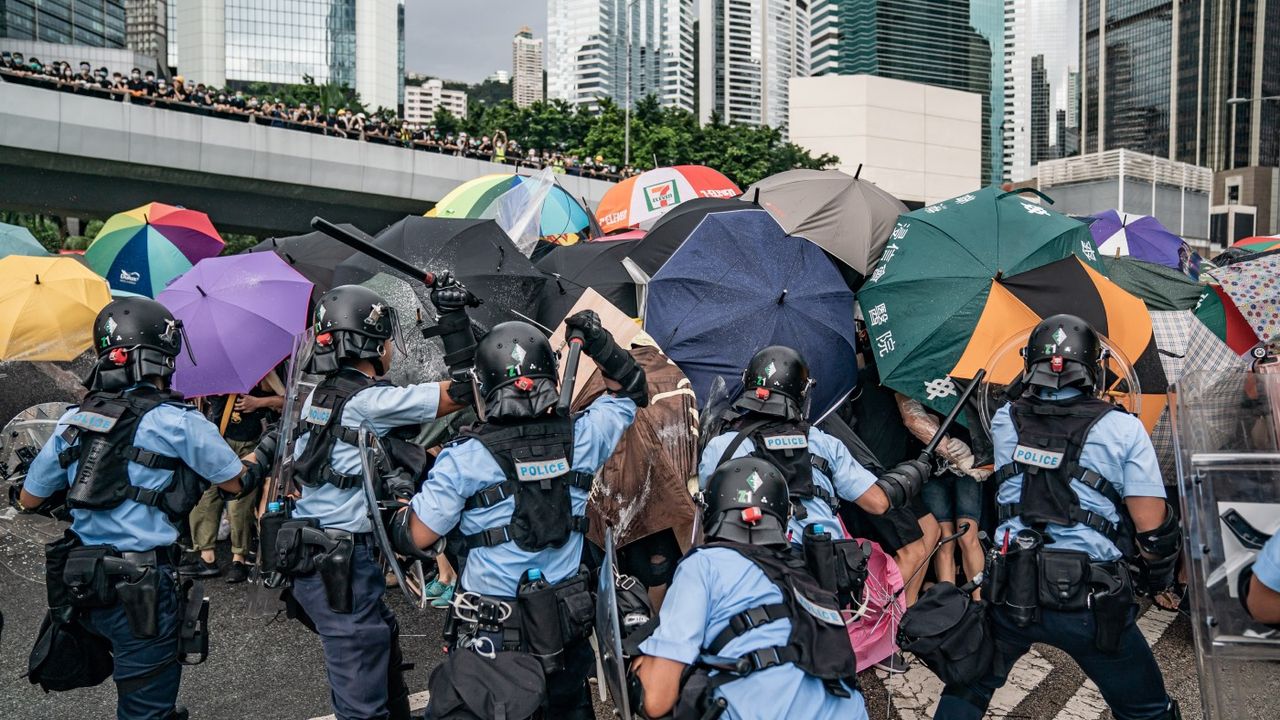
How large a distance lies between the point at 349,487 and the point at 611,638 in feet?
5.79

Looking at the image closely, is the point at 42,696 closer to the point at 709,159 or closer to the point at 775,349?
the point at 775,349

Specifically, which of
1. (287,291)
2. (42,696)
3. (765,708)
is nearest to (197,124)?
(287,291)

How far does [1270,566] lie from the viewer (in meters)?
2.68

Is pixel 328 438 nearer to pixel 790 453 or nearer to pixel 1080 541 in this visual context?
pixel 790 453

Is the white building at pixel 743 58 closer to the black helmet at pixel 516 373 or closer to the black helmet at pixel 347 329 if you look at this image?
the black helmet at pixel 347 329

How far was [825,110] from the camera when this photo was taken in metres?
85.4

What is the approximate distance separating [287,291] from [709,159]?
37.8m

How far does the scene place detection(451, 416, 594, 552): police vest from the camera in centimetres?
379

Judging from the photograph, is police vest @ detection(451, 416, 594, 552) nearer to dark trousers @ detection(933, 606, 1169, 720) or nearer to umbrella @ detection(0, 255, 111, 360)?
dark trousers @ detection(933, 606, 1169, 720)

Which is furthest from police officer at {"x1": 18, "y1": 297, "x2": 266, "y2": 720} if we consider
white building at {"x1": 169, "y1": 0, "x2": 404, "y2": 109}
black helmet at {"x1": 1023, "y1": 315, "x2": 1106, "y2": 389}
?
white building at {"x1": 169, "y1": 0, "x2": 404, "y2": 109}

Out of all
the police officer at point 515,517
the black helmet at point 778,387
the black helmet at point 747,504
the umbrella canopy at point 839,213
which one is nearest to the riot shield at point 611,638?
the police officer at point 515,517

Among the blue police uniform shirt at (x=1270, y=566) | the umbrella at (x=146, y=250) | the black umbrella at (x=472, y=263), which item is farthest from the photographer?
the umbrella at (x=146, y=250)

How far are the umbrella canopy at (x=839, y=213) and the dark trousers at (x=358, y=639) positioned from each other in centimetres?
355

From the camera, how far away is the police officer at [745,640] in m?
3.03
